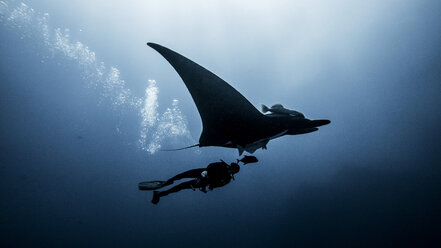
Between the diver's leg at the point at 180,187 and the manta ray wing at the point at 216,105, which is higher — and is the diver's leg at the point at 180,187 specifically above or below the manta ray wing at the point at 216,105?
below

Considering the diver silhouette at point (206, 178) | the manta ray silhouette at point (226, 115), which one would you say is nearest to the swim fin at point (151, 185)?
the diver silhouette at point (206, 178)

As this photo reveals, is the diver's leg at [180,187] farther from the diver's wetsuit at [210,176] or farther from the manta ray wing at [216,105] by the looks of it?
the manta ray wing at [216,105]

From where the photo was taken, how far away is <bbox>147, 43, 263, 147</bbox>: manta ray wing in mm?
3135

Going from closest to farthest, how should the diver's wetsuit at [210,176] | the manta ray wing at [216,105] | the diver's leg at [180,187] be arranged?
the manta ray wing at [216,105]
the diver's wetsuit at [210,176]
the diver's leg at [180,187]

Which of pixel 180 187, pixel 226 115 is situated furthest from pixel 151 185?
pixel 226 115

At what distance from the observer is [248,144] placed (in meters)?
4.77

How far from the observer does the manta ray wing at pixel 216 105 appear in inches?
123

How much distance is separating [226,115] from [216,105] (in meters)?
0.32

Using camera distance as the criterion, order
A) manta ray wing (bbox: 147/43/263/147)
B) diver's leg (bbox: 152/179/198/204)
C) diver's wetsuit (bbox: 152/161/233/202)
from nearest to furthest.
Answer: manta ray wing (bbox: 147/43/263/147), diver's wetsuit (bbox: 152/161/233/202), diver's leg (bbox: 152/179/198/204)

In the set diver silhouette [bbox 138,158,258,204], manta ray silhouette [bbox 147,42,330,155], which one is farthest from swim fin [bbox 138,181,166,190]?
manta ray silhouette [bbox 147,42,330,155]

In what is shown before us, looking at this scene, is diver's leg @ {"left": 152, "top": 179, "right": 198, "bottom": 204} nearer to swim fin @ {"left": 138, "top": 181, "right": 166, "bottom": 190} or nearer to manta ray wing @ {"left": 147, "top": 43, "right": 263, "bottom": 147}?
swim fin @ {"left": 138, "top": 181, "right": 166, "bottom": 190}

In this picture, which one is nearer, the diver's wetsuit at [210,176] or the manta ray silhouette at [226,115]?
the manta ray silhouette at [226,115]

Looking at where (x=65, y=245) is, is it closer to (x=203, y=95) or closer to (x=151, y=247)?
(x=151, y=247)

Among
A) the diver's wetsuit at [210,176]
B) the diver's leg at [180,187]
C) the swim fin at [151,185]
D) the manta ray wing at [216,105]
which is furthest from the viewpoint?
the swim fin at [151,185]
